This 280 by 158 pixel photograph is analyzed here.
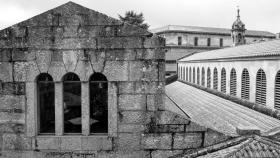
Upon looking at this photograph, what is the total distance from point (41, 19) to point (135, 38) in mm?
2263

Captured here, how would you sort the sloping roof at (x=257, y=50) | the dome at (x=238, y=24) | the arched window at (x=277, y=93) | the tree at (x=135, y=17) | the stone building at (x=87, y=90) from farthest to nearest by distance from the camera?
the tree at (x=135, y=17), the dome at (x=238, y=24), the sloping roof at (x=257, y=50), the arched window at (x=277, y=93), the stone building at (x=87, y=90)

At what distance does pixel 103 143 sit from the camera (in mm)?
5996

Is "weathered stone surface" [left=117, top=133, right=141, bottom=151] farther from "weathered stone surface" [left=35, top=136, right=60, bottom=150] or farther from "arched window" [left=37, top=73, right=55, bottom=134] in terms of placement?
"arched window" [left=37, top=73, right=55, bottom=134]

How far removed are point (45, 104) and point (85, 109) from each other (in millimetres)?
1073

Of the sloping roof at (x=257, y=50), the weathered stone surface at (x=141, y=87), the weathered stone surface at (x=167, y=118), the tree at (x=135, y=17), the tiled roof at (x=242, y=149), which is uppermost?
the tree at (x=135, y=17)

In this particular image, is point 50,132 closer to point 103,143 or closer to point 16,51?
point 103,143

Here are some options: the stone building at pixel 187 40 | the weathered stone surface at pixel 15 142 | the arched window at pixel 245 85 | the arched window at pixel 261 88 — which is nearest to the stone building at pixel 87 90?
the weathered stone surface at pixel 15 142

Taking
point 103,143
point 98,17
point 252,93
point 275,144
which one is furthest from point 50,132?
point 252,93

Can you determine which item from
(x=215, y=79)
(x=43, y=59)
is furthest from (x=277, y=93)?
(x=43, y=59)

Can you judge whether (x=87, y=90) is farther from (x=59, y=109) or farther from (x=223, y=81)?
(x=223, y=81)

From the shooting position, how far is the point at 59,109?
596 centimetres

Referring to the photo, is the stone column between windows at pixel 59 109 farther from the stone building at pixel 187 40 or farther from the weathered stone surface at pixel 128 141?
the stone building at pixel 187 40

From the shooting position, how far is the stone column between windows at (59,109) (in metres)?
5.93

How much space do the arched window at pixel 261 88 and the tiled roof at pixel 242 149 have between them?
839cm
